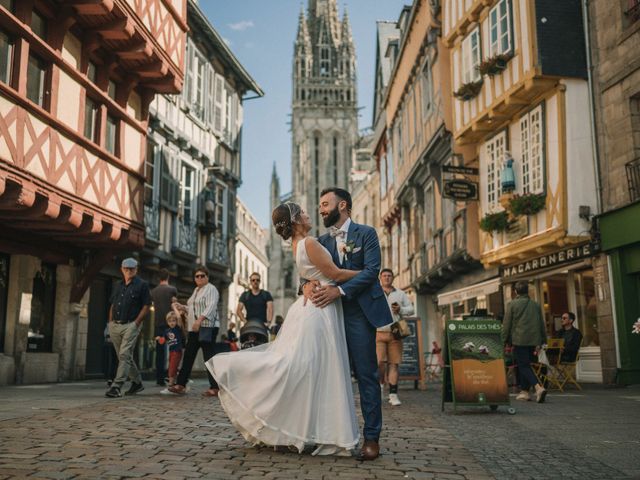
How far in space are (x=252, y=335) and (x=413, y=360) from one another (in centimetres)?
475

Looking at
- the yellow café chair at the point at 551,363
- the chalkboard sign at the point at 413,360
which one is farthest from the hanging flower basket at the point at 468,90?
the yellow café chair at the point at 551,363

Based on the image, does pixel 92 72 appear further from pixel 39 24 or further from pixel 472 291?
pixel 472 291

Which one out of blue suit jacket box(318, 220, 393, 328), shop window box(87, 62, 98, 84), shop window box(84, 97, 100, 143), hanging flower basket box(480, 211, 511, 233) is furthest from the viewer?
hanging flower basket box(480, 211, 511, 233)

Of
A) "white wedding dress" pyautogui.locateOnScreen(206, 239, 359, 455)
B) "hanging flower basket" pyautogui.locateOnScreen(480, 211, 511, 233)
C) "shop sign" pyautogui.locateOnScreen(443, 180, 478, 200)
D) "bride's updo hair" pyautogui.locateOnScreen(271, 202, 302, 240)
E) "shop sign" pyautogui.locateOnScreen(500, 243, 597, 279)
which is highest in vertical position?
"shop sign" pyautogui.locateOnScreen(443, 180, 478, 200)

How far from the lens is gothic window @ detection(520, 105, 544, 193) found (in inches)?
569

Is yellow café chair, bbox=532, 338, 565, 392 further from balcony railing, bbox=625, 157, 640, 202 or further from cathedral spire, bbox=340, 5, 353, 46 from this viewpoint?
cathedral spire, bbox=340, 5, 353, 46

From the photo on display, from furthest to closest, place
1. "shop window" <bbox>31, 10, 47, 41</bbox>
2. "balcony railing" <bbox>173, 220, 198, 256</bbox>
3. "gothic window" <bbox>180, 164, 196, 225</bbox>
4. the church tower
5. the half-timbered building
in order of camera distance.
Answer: the church tower → "gothic window" <bbox>180, 164, 196, 225</bbox> → "balcony railing" <bbox>173, 220, 198, 256</bbox> → "shop window" <bbox>31, 10, 47, 41</bbox> → the half-timbered building

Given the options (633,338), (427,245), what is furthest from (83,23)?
(427,245)

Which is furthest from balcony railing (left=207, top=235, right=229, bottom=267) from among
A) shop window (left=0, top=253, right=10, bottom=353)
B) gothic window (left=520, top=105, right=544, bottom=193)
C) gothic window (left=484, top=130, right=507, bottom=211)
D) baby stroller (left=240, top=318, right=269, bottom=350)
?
baby stroller (left=240, top=318, right=269, bottom=350)

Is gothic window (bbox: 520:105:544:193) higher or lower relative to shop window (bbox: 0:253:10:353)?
higher

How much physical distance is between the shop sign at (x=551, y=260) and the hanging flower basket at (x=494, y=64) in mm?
4086

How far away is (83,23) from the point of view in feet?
43.1

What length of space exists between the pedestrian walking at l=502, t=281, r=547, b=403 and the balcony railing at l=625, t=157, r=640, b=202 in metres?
3.76

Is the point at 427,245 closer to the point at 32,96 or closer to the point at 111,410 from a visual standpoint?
the point at 32,96
